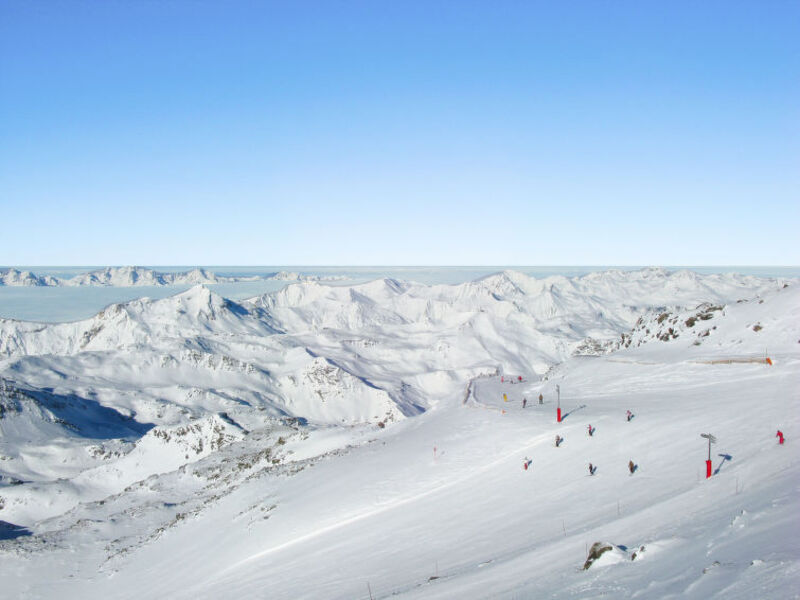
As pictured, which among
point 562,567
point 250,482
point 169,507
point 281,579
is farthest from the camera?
point 169,507

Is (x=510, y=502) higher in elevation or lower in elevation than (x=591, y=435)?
lower

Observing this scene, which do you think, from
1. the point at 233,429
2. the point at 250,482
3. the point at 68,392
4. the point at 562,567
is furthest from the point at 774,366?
the point at 68,392

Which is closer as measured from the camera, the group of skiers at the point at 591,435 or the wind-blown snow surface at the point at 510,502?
the wind-blown snow surface at the point at 510,502

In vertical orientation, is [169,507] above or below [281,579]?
below

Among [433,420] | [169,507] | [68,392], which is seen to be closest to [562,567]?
[433,420]

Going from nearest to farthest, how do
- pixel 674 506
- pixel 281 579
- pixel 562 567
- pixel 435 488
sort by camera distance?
pixel 562 567 → pixel 674 506 → pixel 281 579 → pixel 435 488

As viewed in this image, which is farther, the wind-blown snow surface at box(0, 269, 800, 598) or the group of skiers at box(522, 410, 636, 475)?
the group of skiers at box(522, 410, 636, 475)

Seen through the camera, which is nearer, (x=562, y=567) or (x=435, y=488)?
(x=562, y=567)

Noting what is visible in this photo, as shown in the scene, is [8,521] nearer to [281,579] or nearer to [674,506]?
[281,579]

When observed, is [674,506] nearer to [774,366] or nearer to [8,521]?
[774,366]

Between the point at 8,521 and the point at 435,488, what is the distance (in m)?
75.7

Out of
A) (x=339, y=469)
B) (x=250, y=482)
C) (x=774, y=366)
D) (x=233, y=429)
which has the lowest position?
(x=233, y=429)

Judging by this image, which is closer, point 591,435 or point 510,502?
point 510,502

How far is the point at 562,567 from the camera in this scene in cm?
1694
